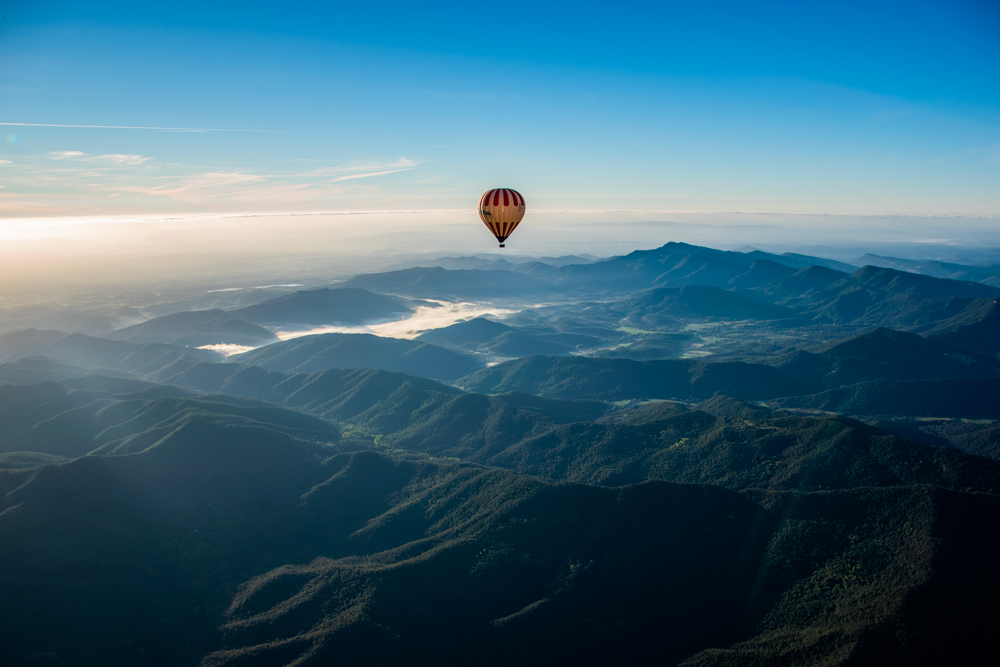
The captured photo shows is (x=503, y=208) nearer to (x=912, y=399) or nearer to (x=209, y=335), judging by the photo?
(x=912, y=399)

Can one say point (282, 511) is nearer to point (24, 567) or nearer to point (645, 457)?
point (24, 567)

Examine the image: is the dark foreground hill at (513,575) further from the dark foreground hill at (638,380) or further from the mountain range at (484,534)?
the dark foreground hill at (638,380)

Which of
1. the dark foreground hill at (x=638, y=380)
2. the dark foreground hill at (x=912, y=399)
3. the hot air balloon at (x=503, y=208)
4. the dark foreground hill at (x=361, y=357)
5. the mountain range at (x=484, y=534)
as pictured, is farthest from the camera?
the dark foreground hill at (x=361, y=357)

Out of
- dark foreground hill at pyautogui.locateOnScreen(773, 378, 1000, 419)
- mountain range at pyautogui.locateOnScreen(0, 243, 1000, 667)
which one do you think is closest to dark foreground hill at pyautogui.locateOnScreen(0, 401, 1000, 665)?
mountain range at pyautogui.locateOnScreen(0, 243, 1000, 667)

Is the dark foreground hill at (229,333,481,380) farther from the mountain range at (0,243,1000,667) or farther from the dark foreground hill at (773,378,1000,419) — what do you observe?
the dark foreground hill at (773,378,1000,419)

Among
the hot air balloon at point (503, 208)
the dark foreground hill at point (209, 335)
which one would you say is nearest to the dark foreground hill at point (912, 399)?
the hot air balloon at point (503, 208)

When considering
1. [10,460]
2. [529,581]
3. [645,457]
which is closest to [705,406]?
[645,457]
